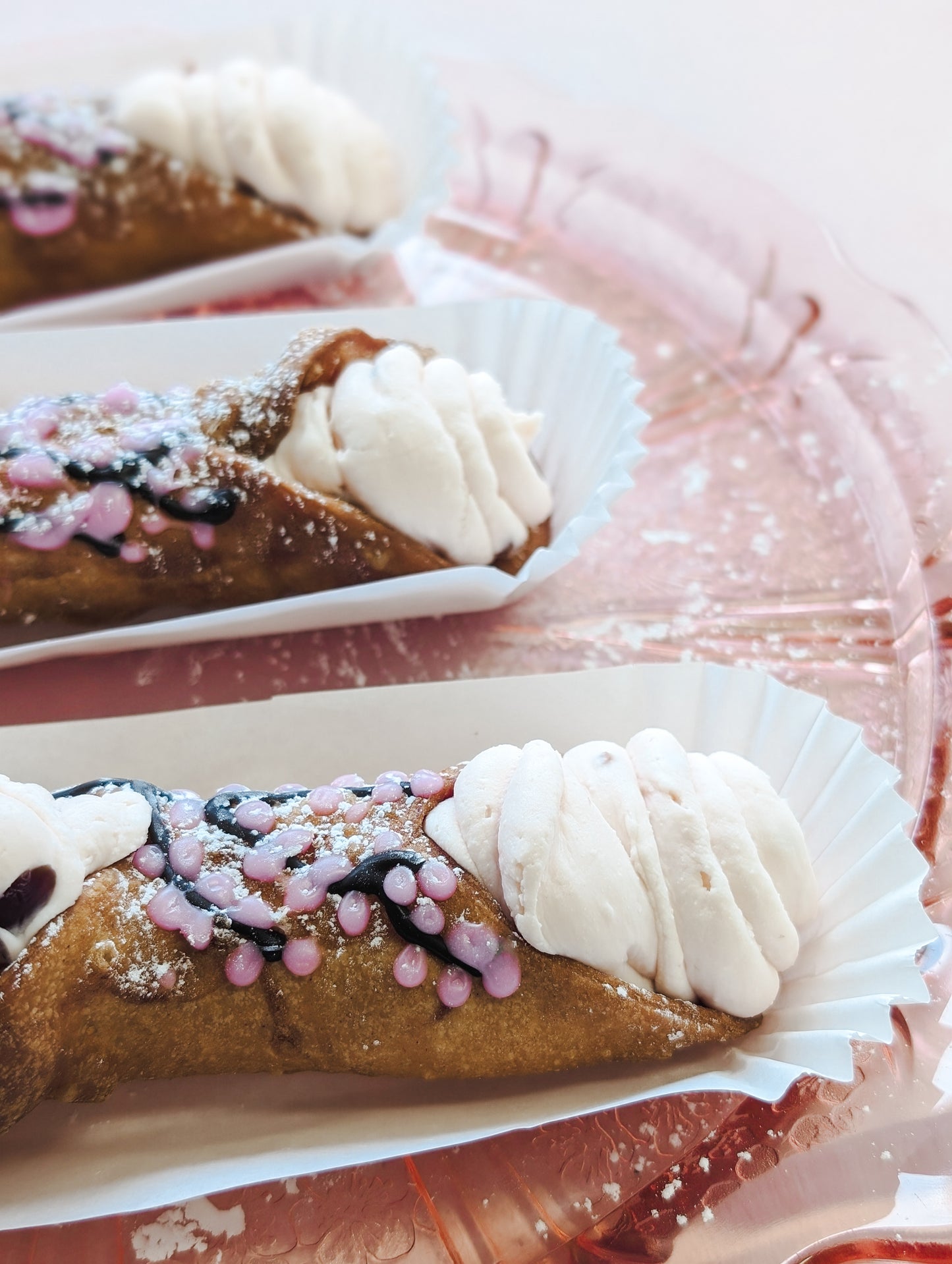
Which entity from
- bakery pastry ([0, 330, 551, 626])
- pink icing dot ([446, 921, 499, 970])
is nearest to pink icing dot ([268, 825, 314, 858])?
pink icing dot ([446, 921, 499, 970])

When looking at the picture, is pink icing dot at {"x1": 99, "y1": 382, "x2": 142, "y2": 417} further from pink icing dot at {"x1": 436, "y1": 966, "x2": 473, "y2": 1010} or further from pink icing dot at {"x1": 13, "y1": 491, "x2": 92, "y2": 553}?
pink icing dot at {"x1": 436, "y1": 966, "x2": 473, "y2": 1010}

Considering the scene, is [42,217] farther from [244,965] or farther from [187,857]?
[244,965]

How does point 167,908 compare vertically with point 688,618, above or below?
below

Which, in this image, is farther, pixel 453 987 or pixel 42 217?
pixel 42 217

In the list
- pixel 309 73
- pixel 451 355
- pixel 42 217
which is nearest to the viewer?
pixel 451 355

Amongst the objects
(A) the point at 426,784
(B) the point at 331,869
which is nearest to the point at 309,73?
(A) the point at 426,784

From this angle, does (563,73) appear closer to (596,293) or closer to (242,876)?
(596,293)

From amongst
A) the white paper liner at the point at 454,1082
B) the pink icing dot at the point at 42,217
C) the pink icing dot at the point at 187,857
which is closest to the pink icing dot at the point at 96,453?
the white paper liner at the point at 454,1082
